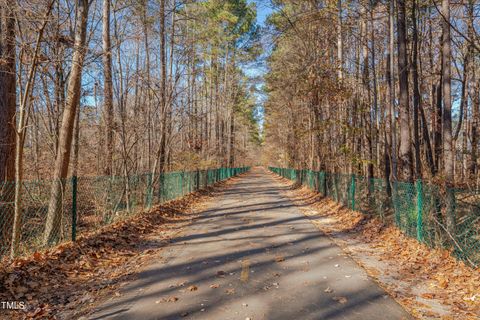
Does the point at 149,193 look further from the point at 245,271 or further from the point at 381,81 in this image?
the point at 381,81

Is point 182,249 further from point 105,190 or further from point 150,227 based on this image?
point 105,190

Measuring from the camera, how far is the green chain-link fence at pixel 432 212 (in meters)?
6.03

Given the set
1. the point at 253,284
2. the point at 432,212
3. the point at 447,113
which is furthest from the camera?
the point at 447,113

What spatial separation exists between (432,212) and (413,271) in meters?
1.52

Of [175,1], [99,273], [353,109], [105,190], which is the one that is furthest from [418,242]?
[175,1]

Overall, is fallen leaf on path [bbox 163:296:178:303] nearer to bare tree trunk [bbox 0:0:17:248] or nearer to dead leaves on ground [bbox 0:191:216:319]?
dead leaves on ground [bbox 0:191:216:319]

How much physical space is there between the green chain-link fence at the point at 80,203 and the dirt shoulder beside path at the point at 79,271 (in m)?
Answer: 0.62

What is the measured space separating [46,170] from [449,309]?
16.8 metres

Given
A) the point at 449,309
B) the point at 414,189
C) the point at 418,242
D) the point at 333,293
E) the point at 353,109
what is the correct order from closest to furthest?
the point at 449,309
the point at 333,293
the point at 418,242
the point at 414,189
the point at 353,109

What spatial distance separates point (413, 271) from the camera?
616 cm

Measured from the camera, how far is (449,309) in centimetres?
454

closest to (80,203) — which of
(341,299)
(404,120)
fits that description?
(341,299)

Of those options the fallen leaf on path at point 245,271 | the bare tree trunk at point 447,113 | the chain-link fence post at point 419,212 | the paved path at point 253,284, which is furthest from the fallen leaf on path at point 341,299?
the bare tree trunk at point 447,113

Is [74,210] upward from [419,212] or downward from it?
upward
